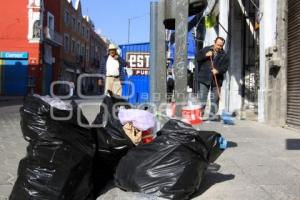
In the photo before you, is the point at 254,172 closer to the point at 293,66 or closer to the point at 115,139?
the point at 115,139

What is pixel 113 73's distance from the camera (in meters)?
11.9

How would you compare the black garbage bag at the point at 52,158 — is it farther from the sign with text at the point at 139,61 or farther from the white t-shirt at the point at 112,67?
the sign with text at the point at 139,61

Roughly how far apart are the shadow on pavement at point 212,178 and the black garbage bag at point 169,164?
20 cm

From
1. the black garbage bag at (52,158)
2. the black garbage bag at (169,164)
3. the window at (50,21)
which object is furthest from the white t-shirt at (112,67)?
the window at (50,21)

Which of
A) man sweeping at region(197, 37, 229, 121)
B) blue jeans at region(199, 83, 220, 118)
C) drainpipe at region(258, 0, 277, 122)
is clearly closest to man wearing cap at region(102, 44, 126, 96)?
blue jeans at region(199, 83, 220, 118)

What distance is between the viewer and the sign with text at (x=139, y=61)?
59.0ft

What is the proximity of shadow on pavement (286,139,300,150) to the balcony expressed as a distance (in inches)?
1518

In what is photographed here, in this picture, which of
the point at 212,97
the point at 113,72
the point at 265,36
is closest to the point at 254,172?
the point at 212,97

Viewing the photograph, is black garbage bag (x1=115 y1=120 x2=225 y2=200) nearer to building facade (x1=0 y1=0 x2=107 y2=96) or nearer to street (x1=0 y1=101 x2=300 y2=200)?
street (x1=0 y1=101 x2=300 y2=200)

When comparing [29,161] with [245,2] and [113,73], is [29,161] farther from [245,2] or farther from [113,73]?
[245,2]

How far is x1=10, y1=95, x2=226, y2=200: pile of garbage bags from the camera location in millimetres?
4133

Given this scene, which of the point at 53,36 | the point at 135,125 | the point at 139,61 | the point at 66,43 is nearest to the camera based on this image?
the point at 135,125

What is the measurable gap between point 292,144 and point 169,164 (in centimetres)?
348

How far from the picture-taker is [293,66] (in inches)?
386
